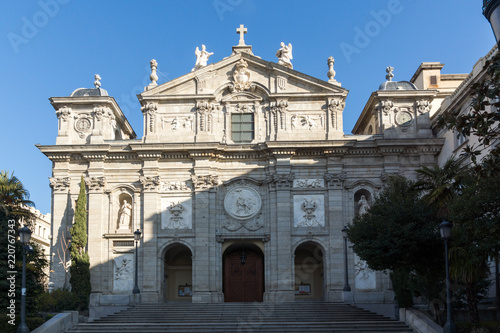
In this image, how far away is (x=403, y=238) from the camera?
26000 millimetres

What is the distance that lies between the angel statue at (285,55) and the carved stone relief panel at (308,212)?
9.34 meters

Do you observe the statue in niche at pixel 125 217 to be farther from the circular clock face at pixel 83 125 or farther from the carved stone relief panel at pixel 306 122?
the carved stone relief panel at pixel 306 122

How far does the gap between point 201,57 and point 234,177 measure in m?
8.92

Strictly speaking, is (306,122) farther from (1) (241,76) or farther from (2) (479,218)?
(2) (479,218)

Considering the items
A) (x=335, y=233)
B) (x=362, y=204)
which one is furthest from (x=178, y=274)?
(x=362, y=204)

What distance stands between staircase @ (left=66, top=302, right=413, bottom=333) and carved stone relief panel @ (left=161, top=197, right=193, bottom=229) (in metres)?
5.94

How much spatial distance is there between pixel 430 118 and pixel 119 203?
22021mm

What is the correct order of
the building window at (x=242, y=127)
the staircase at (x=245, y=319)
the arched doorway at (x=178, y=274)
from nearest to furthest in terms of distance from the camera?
the staircase at (x=245, y=319) → the building window at (x=242, y=127) → the arched doorway at (x=178, y=274)

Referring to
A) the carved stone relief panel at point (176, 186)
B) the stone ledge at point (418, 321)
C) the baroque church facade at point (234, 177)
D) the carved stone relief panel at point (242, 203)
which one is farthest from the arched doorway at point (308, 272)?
the stone ledge at point (418, 321)

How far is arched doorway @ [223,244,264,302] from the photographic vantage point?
39219 mm

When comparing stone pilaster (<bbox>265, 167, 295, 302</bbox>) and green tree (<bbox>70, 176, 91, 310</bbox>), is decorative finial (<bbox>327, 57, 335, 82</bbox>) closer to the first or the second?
stone pilaster (<bbox>265, 167, 295, 302</bbox>)

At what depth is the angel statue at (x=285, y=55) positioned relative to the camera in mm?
40750

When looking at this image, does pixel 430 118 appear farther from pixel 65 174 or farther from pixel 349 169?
pixel 65 174

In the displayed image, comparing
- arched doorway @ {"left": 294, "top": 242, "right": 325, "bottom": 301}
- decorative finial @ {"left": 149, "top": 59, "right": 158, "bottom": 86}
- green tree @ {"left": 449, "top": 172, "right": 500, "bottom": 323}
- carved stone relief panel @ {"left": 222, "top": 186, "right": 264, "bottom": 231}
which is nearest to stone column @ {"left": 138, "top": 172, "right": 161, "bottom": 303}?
carved stone relief panel @ {"left": 222, "top": 186, "right": 264, "bottom": 231}
